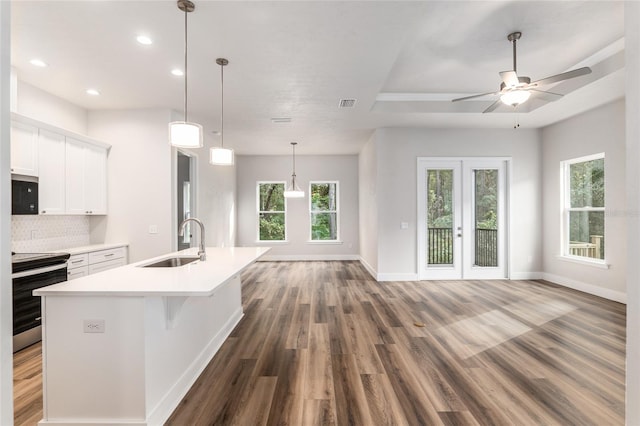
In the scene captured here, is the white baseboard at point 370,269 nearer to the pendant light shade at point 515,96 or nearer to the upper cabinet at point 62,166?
the pendant light shade at point 515,96

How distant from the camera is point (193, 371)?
2.43m

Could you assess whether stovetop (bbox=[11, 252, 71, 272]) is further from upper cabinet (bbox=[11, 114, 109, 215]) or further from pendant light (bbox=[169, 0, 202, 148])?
pendant light (bbox=[169, 0, 202, 148])

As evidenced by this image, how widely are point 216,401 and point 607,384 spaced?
2933 millimetres

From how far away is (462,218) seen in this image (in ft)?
19.2

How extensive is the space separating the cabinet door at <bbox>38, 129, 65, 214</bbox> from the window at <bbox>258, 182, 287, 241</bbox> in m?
5.08

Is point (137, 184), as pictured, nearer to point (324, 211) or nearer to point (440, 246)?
point (324, 211)

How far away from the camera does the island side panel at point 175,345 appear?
189cm

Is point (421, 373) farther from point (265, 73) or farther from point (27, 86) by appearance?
point (27, 86)

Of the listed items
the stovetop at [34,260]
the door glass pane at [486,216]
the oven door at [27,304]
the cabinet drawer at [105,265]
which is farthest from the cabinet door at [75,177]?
the door glass pane at [486,216]

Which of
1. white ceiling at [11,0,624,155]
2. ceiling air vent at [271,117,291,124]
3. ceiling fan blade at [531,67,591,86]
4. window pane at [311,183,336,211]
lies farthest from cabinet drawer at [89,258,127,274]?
ceiling fan blade at [531,67,591,86]

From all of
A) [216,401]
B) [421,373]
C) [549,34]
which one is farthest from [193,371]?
[549,34]

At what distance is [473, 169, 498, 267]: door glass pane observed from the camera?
5930mm

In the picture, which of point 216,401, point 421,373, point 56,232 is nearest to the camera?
point 216,401

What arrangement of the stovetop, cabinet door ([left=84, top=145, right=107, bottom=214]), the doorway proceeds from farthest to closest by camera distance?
the doorway → cabinet door ([left=84, top=145, right=107, bottom=214]) → the stovetop
